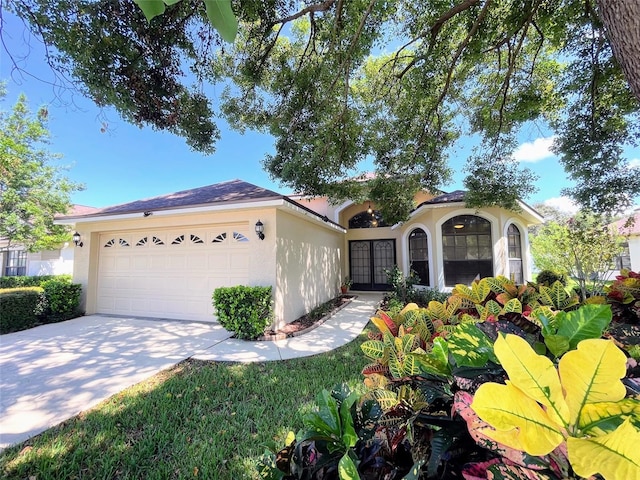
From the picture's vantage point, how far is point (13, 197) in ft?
40.7

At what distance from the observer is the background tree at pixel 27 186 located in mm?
12328

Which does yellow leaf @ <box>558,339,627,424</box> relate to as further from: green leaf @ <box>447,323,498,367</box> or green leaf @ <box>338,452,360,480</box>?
green leaf @ <box>338,452,360,480</box>

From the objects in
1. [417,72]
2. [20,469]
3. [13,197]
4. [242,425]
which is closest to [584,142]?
[417,72]

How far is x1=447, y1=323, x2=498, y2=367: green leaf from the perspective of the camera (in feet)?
2.37

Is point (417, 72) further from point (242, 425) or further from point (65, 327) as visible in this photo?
point (65, 327)

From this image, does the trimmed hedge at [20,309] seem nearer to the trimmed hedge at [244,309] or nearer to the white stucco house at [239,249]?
the white stucco house at [239,249]

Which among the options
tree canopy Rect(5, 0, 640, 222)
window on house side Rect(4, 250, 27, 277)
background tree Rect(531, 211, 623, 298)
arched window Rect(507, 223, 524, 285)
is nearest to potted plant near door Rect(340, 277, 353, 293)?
tree canopy Rect(5, 0, 640, 222)

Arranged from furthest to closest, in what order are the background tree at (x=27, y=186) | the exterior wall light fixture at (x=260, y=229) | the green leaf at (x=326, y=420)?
the background tree at (x=27, y=186)
the exterior wall light fixture at (x=260, y=229)
the green leaf at (x=326, y=420)

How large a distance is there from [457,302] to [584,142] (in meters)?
7.56

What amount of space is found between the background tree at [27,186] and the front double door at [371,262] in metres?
15.1

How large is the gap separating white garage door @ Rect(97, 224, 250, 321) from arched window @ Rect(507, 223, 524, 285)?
9.56 metres

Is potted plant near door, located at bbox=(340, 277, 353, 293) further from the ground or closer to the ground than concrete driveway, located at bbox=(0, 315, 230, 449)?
further from the ground

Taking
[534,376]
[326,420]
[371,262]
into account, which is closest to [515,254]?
[371,262]

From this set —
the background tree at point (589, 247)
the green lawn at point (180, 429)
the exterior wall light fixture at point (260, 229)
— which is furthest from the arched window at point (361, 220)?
the green lawn at point (180, 429)
